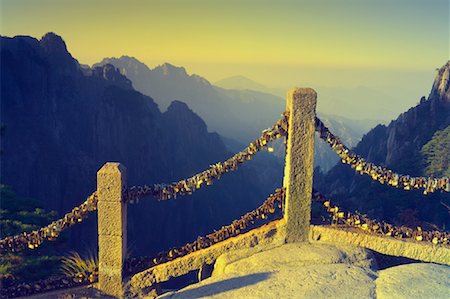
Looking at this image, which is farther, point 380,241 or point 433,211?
point 433,211

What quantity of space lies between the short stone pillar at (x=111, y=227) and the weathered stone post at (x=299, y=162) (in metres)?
3.08

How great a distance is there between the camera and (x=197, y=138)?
111750mm

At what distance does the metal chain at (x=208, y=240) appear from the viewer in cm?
801

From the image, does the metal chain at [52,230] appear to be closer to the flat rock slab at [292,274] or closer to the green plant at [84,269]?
the green plant at [84,269]

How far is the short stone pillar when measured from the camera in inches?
299

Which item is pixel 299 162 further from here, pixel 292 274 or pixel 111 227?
pixel 111 227

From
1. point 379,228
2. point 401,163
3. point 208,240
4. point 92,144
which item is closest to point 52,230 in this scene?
point 208,240

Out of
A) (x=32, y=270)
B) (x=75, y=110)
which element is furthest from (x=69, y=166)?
(x=32, y=270)

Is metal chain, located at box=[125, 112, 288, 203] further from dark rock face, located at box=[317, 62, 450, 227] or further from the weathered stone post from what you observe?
dark rock face, located at box=[317, 62, 450, 227]

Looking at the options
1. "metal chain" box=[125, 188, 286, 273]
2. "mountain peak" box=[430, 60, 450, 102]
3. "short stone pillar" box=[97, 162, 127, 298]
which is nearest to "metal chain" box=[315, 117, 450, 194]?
"metal chain" box=[125, 188, 286, 273]

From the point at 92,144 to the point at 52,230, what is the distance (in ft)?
255

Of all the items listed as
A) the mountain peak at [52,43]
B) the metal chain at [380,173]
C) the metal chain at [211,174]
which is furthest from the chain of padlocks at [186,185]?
the mountain peak at [52,43]

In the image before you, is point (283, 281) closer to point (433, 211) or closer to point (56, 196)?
point (433, 211)

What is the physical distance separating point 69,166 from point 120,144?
60.6ft
